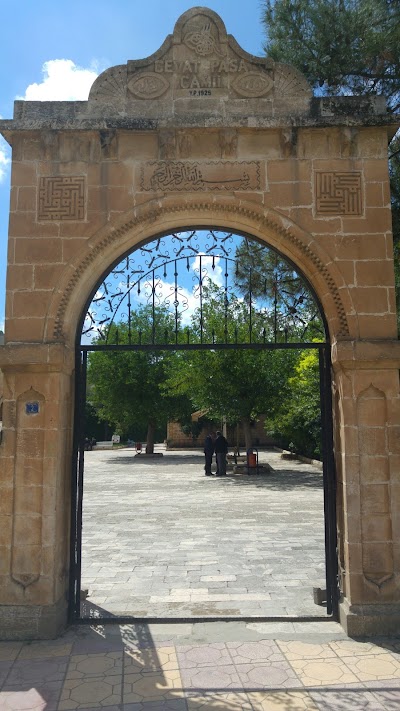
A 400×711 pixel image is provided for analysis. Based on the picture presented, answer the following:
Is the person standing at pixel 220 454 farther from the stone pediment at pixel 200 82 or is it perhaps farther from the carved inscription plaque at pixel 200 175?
the stone pediment at pixel 200 82

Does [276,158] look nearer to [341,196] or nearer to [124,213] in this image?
[341,196]

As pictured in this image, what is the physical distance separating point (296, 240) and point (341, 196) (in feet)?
2.08

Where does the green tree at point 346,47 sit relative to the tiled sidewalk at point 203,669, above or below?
above

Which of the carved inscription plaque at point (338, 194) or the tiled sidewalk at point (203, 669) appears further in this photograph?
the carved inscription plaque at point (338, 194)

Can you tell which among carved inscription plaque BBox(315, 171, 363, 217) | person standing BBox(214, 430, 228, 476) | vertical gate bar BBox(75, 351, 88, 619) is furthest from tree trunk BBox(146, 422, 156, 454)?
carved inscription plaque BBox(315, 171, 363, 217)

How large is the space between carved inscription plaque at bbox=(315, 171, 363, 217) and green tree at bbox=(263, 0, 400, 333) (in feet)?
10.7

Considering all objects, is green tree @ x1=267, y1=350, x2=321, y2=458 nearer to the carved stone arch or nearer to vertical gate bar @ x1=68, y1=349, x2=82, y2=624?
the carved stone arch

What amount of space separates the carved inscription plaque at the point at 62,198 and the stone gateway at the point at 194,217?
12 millimetres

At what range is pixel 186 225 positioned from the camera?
5.53 m

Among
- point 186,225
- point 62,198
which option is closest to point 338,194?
point 186,225

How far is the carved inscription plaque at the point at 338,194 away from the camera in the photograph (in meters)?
5.31

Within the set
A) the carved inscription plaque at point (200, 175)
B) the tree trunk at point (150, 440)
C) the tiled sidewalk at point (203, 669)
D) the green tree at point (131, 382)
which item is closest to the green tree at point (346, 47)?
the carved inscription plaque at point (200, 175)

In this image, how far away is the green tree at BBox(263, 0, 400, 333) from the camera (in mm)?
8016

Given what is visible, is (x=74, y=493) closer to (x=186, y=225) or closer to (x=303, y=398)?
(x=186, y=225)
